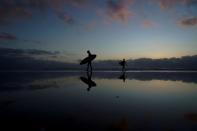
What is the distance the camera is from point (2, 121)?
7.27 meters

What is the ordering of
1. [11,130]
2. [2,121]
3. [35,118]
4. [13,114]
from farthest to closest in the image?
1. [13,114]
2. [35,118]
3. [2,121]
4. [11,130]

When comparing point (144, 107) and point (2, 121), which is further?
point (144, 107)

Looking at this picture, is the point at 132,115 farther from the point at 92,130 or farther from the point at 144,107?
the point at 92,130

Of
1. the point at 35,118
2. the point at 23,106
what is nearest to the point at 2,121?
the point at 35,118

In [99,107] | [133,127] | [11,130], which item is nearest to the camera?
[11,130]

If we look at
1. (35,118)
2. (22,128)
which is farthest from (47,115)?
(22,128)

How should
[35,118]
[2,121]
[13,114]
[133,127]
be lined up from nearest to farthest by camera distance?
[133,127]
[2,121]
[35,118]
[13,114]

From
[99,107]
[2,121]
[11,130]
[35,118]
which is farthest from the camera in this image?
[99,107]

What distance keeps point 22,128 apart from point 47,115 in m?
1.80

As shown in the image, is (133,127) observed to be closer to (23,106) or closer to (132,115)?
(132,115)

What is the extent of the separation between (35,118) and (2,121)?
1032mm

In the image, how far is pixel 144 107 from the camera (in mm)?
10133

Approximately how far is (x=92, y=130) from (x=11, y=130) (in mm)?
2191

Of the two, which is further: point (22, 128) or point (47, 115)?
point (47, 115)
